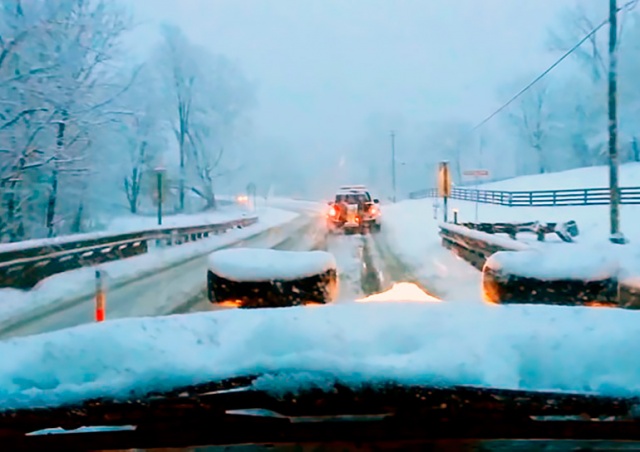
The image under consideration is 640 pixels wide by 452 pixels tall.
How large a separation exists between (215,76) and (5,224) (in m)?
29.9

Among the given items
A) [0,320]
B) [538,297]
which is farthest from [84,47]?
[538,297]

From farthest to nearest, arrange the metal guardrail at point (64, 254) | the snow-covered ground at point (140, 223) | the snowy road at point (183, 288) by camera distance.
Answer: the snow-covered ground at point (140, 223), the metal guardrail at point (64, 254), the snowy road at point (183, 288)

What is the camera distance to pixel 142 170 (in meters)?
61.1

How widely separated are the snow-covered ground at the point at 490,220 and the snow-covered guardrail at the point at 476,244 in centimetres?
31

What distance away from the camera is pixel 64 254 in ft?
52.9

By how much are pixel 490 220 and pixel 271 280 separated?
36.8m

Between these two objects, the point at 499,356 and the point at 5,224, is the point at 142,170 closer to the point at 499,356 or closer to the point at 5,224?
the point at 5,224

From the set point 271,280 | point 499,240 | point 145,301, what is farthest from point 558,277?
point 499,240

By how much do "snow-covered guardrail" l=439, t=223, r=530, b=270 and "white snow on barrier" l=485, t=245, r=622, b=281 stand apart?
556 centimetres

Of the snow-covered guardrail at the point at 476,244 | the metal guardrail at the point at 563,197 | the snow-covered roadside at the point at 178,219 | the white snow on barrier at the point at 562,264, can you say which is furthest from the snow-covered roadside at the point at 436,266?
the snow-covered roadside at the point at 178,219

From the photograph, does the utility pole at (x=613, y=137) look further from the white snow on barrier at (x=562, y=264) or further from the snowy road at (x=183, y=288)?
the white snow on barrier at (x=562, y=264)

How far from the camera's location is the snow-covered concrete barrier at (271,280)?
24.8 feet

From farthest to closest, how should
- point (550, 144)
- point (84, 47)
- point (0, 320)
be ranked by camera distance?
1. point (550, 144)
2. point (84, 47)
3. point (0, 320)

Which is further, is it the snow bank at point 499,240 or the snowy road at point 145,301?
the snow bank at point 499,240
